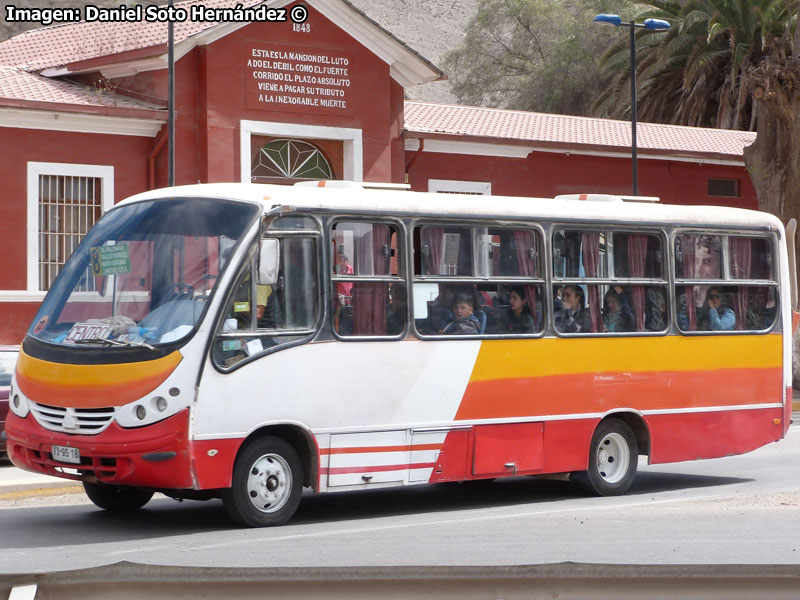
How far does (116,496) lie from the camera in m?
10.9

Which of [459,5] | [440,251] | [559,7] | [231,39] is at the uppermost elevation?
[459,5]

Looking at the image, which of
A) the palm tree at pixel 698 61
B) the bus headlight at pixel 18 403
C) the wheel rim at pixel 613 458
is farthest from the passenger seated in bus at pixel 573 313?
the palm tree at pixel 698 61

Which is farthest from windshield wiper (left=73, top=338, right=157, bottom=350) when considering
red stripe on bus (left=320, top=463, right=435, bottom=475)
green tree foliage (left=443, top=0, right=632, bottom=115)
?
green tree foliage (left=443, top=0, right=632, bottom=115)

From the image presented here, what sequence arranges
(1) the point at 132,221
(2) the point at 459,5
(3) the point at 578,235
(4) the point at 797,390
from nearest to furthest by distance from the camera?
(1) the point at 132,221, (3) the point at 578,235, (4) the point at 797,390, (2) the point at 459,5

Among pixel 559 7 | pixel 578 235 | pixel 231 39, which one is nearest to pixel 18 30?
pixel 559 7

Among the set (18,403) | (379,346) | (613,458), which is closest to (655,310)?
(613,458)

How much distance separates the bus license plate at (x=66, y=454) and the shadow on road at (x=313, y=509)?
0.56m

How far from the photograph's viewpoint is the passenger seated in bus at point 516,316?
11164mm

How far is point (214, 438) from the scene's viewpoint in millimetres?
9383

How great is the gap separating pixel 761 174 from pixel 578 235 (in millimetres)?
14146

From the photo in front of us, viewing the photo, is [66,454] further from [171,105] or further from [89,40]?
[89,40]

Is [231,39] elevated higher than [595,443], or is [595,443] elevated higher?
[231,39]

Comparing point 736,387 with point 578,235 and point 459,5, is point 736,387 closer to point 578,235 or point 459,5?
point 578,235

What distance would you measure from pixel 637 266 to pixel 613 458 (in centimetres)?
182
